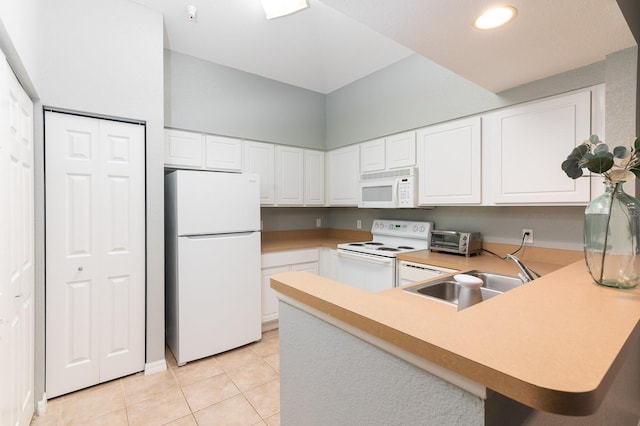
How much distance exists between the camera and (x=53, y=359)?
206 cm

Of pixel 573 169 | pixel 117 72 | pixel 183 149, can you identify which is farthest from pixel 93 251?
pixel 573 169

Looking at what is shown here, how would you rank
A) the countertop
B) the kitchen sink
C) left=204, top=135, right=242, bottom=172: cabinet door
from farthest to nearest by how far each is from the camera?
1. left=204, top=135, right=242, bottom=172: cabinet door
2. the kitchen sink
3. the countertop

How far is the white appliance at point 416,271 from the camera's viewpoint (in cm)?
230

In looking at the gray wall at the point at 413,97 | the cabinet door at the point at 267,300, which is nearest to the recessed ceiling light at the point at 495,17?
the gray wall at the point at 413,97

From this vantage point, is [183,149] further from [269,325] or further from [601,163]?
[601,163]

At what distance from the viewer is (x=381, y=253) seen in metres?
2.79

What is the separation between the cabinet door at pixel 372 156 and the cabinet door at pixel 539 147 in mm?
1115

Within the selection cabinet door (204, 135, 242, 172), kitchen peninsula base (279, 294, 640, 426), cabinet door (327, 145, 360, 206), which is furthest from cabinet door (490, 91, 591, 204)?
cabinet door (204, 135, 242, 172)

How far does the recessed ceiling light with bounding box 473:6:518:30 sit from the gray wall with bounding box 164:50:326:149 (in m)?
2.45

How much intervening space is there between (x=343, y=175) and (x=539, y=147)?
6.73 ft

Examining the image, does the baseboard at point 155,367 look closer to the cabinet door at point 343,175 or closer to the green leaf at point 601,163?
the cabinet door at point 343,175

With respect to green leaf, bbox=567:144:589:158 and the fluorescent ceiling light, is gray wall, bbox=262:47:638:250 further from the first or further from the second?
the fluorescent ceiling light

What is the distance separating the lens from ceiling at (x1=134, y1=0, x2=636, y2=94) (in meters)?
1.33

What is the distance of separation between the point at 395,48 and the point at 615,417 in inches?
123
